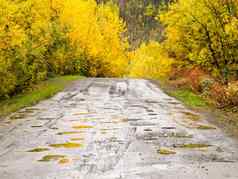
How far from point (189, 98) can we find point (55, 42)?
663 inches

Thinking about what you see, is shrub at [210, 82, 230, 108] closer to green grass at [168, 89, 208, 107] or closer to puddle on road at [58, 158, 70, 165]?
green grass at [168, 89, 208, 107]

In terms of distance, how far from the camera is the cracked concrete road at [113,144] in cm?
842

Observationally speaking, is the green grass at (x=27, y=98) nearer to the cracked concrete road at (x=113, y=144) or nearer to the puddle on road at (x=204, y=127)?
the cracked concrete road at (x=113, y=144)

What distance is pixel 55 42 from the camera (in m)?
35.5

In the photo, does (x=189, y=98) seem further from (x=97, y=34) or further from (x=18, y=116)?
(x=97, y=34)

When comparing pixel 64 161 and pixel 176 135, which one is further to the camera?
pixel 176 135

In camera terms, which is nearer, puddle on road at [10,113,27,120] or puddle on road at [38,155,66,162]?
puddle on road at [38,155,66,162]

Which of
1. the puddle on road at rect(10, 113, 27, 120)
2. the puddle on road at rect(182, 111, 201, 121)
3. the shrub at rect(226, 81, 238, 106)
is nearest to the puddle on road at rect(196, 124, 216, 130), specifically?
the puddle on road at rect(182, 111, 201, 121)

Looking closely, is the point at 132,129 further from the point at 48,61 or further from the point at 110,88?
the point at 48,61

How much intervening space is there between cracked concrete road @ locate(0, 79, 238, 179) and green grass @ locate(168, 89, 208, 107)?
1682 mm

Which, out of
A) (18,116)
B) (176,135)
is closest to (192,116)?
(176,135)

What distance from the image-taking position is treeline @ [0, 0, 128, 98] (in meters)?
20.7

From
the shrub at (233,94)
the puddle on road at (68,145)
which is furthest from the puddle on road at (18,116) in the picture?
the shrub at (233,94)

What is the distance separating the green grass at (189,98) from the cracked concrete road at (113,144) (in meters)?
1.68
